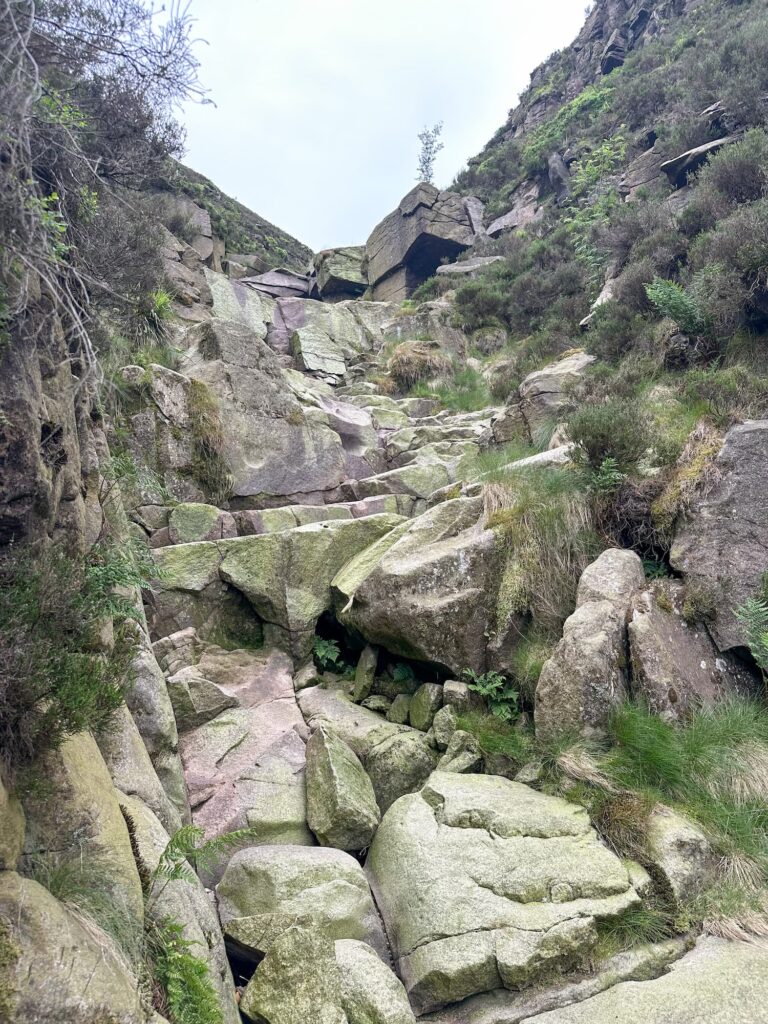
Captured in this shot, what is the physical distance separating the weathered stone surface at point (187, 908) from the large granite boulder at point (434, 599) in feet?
9.16

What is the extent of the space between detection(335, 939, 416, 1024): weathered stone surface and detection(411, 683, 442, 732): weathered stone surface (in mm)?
2157

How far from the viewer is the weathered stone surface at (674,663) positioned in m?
4.32

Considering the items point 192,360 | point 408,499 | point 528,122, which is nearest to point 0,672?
point 408,499

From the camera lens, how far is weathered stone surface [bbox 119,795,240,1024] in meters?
2.79

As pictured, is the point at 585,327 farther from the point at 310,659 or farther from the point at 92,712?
the point at 92,712

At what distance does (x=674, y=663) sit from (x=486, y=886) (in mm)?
2103

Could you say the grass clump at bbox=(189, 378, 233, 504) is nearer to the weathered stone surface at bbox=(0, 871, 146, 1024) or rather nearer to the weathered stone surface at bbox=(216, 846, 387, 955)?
the weathered stone surface at bbox=(216, 846, 387, 955)

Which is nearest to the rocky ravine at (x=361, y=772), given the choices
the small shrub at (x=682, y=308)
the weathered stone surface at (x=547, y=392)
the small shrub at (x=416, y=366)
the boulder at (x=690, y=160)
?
the weathered stone surface at (x=547, y=392)

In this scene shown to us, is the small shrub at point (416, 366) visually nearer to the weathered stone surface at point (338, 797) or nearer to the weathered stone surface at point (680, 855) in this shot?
the weathered stone surface at point (338, 797)

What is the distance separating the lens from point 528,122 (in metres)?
33.7

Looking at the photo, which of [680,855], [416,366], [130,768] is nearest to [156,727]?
[130,768]

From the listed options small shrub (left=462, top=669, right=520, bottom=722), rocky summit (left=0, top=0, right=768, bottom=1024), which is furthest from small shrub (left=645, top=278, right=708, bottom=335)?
small shrub (left=462, top=669, right=520, bottom=722)

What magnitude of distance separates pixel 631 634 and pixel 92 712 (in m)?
3.69

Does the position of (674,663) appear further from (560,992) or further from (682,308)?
(682,308)
